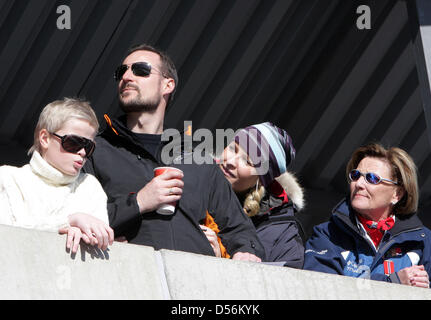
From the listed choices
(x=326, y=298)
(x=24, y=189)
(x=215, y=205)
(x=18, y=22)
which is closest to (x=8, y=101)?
(x=18, y=22)

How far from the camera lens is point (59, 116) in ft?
12.0

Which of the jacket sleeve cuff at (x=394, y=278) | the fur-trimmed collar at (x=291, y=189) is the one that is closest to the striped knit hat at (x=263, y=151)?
the fur-trimmed collar at (x=291, y=189)

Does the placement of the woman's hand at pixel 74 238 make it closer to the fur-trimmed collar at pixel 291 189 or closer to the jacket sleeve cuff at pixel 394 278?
the jacket sleeve cuff at pixel 394 278

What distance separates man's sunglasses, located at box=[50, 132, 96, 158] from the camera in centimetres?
360

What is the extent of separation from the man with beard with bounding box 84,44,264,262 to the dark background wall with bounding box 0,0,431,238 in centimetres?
206

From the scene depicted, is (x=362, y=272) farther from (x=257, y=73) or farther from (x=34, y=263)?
(x=257, y=73)

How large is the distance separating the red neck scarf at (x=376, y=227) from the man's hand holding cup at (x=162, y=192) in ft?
3.70

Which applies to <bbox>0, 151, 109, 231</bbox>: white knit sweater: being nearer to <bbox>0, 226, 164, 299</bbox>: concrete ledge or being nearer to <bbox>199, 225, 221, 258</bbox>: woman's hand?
<bbox>0, 226, 164, 299</bbox>: concrete ledge

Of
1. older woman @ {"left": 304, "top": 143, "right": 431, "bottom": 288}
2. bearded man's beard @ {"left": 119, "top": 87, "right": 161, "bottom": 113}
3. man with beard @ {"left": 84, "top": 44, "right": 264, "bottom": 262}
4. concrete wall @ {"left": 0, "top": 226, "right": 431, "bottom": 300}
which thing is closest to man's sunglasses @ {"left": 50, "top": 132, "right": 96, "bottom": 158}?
man with beard @ {"left": 84, "top": 44, "right": 264, "bottom": 262}

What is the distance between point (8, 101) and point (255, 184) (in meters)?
2.74

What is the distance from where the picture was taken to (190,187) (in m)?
4.09

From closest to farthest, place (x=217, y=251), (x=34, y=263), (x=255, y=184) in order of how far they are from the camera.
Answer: (x=34, y=263), (x=217, y=251), (x=255, y=184)

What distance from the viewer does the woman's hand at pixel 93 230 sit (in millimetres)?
3186

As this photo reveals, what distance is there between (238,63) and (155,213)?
10.9ft
